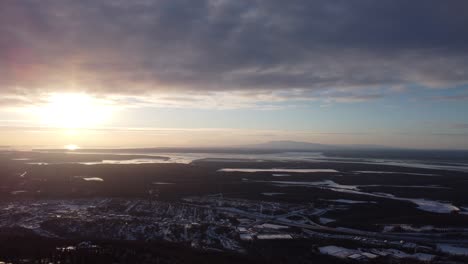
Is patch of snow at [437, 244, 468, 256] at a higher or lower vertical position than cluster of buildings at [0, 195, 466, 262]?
lower

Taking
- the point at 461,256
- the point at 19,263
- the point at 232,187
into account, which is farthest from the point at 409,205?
the point at 19,263

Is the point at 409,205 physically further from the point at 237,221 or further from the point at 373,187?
the point at 237,221

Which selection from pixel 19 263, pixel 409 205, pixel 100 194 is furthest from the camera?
pixel 100 194

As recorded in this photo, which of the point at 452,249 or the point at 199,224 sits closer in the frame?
the point at 452,249

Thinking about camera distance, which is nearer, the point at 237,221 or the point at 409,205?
the point at 237,221

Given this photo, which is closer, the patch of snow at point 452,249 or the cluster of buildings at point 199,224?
the patch of snow at point 452,249

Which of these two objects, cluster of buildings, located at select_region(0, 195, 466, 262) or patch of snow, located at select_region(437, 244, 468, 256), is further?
cluster of buildings, located at select_region(0, 195, 466, 262)

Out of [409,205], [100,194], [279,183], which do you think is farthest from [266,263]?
[279,183]

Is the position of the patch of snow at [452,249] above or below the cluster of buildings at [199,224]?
below

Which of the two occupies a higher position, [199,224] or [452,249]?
[199,224]

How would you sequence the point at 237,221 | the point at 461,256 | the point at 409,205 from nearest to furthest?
the point at 461,256
the point at 237,221
the point at 409,205
